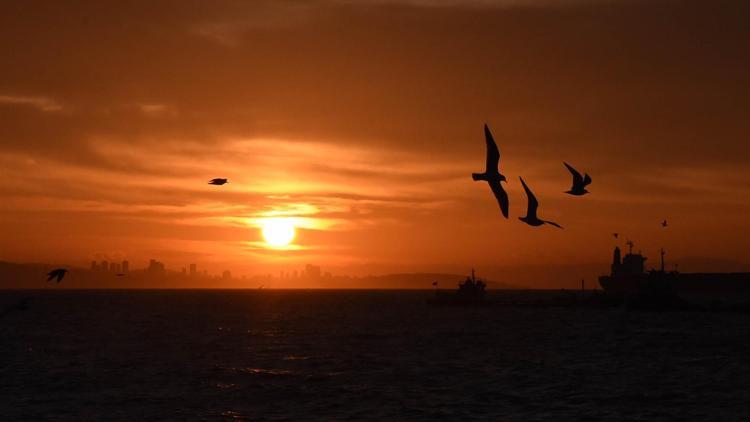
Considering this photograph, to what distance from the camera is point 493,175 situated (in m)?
15.6

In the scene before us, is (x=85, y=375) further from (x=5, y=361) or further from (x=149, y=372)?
(x=5, y=361)

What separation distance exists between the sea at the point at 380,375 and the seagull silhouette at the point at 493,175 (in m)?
25.0

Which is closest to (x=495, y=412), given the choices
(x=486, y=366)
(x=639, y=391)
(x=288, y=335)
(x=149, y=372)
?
(x=639, y=391)

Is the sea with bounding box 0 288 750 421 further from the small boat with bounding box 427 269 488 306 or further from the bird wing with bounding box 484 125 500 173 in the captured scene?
the small boat with bounding box 427 269 488 306

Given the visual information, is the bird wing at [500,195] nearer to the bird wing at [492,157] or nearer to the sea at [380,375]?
the bird wing at [492,157]

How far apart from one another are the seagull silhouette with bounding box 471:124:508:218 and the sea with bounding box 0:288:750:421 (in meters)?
25.0

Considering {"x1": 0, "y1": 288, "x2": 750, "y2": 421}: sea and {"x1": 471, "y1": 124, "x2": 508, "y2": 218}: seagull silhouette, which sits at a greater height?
{"x1": 471, "y1": 124, "x2": 508, "y2": 218}: seagull silhouette

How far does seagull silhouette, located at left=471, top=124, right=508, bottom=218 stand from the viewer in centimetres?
1466

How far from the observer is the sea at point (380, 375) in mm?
46188

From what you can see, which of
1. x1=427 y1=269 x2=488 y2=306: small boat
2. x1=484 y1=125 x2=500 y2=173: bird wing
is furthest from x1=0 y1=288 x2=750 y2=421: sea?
x1=427 y1=269 x2=488 y2=306: small boat

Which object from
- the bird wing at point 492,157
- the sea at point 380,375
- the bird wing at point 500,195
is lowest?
the sea at point 380,375

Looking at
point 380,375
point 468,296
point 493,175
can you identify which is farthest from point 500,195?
point 468,296

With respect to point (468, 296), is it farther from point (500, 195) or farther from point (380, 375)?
point (500, 195)

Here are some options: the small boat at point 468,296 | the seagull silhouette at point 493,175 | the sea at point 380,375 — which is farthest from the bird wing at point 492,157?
the small boat at point 468,296
